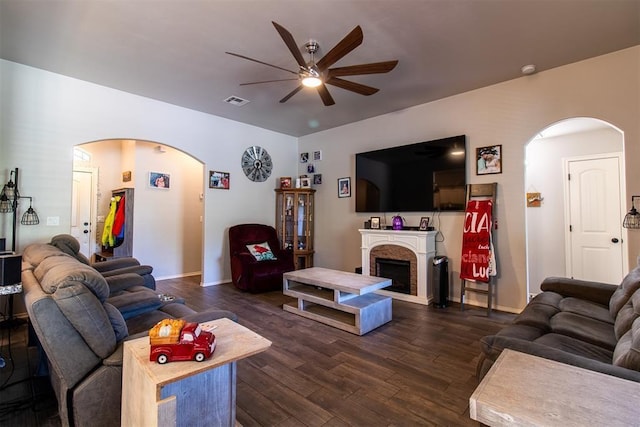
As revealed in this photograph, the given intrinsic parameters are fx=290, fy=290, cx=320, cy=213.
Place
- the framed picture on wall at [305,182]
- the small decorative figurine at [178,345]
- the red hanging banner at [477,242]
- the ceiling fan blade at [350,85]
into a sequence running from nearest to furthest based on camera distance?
1. the small decorative figurine at [178,345]
2. the ceiling fan blade at [350,85]
3. the red hanging banner at [477,242]
4. the framed picture on wall at [305,182]

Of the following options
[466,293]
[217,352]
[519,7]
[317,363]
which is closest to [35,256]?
[217,352]

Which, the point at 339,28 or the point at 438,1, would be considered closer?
the point at 438,1

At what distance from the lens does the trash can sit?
12.5 feet

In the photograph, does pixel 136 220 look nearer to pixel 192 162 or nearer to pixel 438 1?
pixel 192 162

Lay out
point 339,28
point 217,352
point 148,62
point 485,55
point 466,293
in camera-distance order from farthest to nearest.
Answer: point 466,293, point 148,62, point 485,55, point 339,28, point 217,352

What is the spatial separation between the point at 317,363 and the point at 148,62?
3533mm

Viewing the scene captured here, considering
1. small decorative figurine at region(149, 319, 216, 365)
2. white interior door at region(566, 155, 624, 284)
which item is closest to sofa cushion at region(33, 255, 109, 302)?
small decorative figurine at region(149, 319, 216, 365)

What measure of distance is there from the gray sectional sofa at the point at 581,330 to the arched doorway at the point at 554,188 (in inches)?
84.6

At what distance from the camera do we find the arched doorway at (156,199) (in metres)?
5.26

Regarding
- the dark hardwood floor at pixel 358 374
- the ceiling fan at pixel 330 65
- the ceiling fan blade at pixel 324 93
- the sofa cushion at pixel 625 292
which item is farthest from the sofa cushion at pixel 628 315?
the ceiling fan blade at pixel 324 93

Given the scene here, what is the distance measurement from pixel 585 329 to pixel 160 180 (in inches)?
241

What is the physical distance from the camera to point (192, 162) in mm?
5965

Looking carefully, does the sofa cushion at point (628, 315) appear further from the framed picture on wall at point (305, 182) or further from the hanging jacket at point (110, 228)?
the hanging jacket at point (110, 228)

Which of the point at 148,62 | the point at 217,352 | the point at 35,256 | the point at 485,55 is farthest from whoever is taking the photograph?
the point at 148,62
